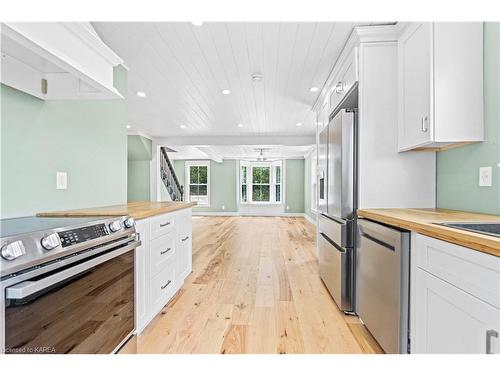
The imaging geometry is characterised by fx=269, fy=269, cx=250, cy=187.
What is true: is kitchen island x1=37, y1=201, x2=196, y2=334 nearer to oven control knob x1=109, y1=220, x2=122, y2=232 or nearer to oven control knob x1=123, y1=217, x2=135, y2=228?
oven control knob x1=123, y1=217, x2=135, y2=228

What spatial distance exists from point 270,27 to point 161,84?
67.1 inches

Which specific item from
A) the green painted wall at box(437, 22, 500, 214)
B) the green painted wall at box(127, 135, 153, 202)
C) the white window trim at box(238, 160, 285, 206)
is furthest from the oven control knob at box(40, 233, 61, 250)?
the white window trim at box(238, 160, 285, 206)

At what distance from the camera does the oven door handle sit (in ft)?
2.79

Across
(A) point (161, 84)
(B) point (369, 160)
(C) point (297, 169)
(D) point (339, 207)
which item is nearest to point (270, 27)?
(B) point (369, 160)

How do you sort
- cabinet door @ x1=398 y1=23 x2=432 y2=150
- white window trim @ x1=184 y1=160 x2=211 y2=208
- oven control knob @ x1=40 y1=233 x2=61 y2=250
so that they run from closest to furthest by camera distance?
1. oven control knob @ x1=40 y1=233 x2=61 y2=250
2. cabinet door @ x1=398 y1=23 x2=432 y2=150
3. white window trim @ x1=184 y1=160 x2=211 y2=208

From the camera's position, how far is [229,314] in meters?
2.21

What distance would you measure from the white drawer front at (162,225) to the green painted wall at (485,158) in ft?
6.93

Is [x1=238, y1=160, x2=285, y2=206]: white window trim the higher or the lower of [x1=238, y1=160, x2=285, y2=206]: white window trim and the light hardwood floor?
the higher

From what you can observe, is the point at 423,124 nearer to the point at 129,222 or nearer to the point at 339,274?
the point at 339,274

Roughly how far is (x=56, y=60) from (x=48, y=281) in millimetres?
943

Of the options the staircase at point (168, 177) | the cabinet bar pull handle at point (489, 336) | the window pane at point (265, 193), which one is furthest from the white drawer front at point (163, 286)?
the window pane at point (265, 193)

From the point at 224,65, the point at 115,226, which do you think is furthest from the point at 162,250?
the point at 224,65

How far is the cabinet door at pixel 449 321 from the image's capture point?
89 cm

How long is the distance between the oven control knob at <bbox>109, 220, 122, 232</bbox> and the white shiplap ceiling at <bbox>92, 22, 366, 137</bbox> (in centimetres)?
149
